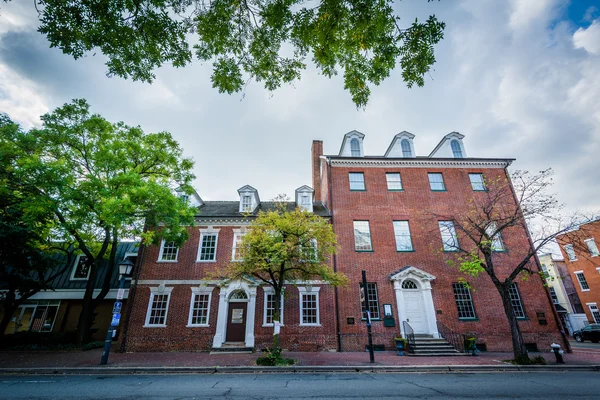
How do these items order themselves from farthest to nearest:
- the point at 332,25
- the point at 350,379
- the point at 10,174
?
1. the point at 10,174
2. the point at 350,379
3. the point at 332,25

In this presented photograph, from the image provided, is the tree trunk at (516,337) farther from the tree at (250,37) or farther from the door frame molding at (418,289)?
the tree at (250,37)

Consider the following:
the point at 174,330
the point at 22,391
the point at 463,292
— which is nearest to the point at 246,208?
the point at 174,330

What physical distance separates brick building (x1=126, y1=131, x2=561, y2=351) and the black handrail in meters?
0.30

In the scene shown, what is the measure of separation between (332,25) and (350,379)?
976cm

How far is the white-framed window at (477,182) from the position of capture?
18125 mm

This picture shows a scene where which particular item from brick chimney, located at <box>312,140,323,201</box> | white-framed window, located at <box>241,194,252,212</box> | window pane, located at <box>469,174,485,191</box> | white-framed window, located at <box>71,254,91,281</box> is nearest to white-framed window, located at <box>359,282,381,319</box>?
brick chimney, located at <box>312,140,323,201</box>

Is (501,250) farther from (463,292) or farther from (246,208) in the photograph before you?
(246,208)

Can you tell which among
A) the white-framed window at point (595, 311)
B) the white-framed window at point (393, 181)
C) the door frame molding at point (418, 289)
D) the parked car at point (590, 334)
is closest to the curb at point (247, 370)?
the door frame molding at point (418, 289)

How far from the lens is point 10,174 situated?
1240cm

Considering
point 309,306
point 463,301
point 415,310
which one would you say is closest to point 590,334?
point 463,301

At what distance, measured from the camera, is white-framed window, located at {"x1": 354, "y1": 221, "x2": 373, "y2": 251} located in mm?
16469

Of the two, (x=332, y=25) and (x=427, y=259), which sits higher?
(x=332, y=25)

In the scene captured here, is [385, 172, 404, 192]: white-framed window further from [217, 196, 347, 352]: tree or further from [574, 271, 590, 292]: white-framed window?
[574, 271, 590, 292]: white-framed window

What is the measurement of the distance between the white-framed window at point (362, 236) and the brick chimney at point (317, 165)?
18.0 feet
